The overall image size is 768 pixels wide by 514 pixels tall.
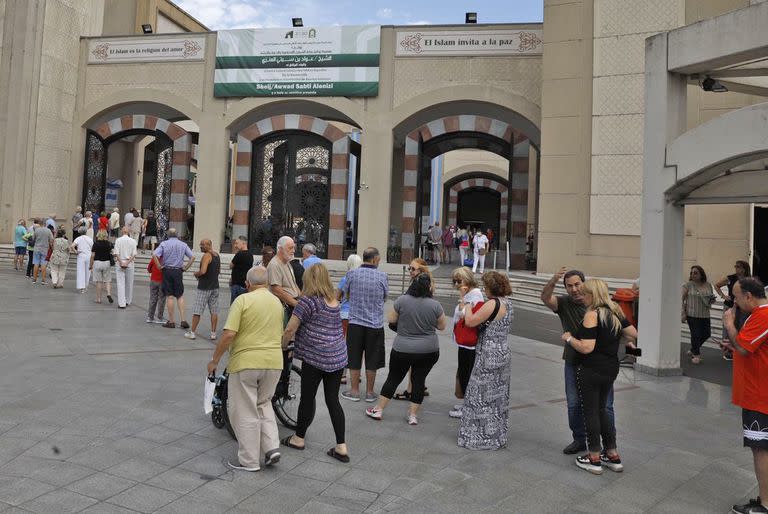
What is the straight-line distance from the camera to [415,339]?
5.89m

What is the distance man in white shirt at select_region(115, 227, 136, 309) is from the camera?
11797 mm

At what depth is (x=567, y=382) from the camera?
5.45 m

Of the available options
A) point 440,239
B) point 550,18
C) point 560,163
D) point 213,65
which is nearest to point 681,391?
point 560,163

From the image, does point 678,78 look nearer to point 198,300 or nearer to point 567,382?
point 567,382

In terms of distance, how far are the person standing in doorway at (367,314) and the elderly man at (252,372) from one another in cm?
178

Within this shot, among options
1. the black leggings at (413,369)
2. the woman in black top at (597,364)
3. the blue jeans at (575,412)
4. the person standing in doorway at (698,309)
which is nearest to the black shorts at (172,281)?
the black leggings at (413,369)

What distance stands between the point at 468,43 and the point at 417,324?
14996 mm

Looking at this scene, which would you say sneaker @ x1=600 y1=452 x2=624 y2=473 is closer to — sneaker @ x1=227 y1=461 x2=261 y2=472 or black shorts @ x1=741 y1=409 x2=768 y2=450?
black shorts @ x1=741 y1=409 x2=768 y2=450

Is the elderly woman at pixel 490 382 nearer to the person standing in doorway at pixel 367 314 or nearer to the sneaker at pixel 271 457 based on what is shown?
the person standing in doorway at pixel 367 314

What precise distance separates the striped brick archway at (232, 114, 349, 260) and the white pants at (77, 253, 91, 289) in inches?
284

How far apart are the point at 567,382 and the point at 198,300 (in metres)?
5.98

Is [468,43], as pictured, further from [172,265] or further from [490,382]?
[490,382]

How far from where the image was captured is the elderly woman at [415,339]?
587 cm

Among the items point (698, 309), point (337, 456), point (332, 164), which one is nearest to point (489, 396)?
point (337, 456)
